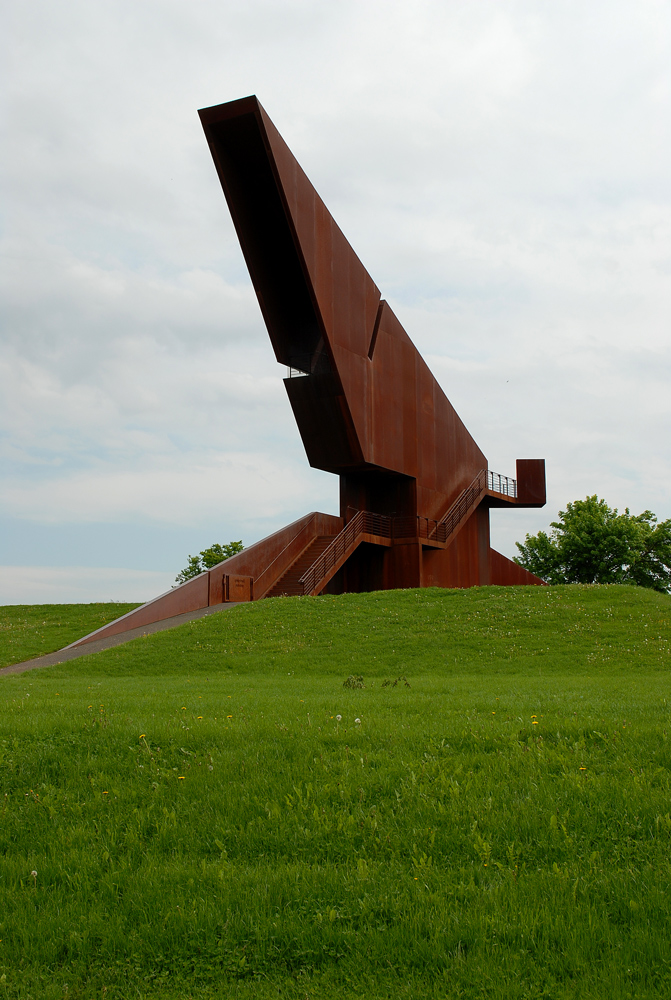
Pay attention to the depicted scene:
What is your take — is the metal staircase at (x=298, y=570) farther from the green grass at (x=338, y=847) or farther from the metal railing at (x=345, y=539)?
the green grass at (x=338, y=847)

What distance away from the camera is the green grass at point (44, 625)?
21.6 metres


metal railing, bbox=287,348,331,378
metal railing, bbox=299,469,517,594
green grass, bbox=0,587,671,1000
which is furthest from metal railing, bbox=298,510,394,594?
green grass, bbox=0,587,671,1000

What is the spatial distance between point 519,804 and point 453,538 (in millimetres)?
28705

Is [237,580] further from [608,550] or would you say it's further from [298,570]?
[608,550]

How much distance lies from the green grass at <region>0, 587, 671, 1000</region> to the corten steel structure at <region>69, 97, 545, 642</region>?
1540 centimetres

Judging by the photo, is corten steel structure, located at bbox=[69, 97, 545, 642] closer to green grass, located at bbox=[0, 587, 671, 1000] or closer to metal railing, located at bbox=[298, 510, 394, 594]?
metal railing, located at bbox=[298, 510, 394, 594]

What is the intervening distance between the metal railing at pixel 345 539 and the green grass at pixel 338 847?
55.1ft

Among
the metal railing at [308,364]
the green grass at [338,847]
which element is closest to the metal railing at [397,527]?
the metal railing at [308,364]

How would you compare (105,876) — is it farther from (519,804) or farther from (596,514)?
(596,514)

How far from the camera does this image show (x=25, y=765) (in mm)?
7031

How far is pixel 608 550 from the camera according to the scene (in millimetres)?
47969

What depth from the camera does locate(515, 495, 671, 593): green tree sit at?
1867 inches

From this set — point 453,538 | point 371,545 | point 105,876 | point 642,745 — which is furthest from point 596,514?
point 105,876

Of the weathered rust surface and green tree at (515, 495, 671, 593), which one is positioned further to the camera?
green tree at (515, 495, 671, 593)
